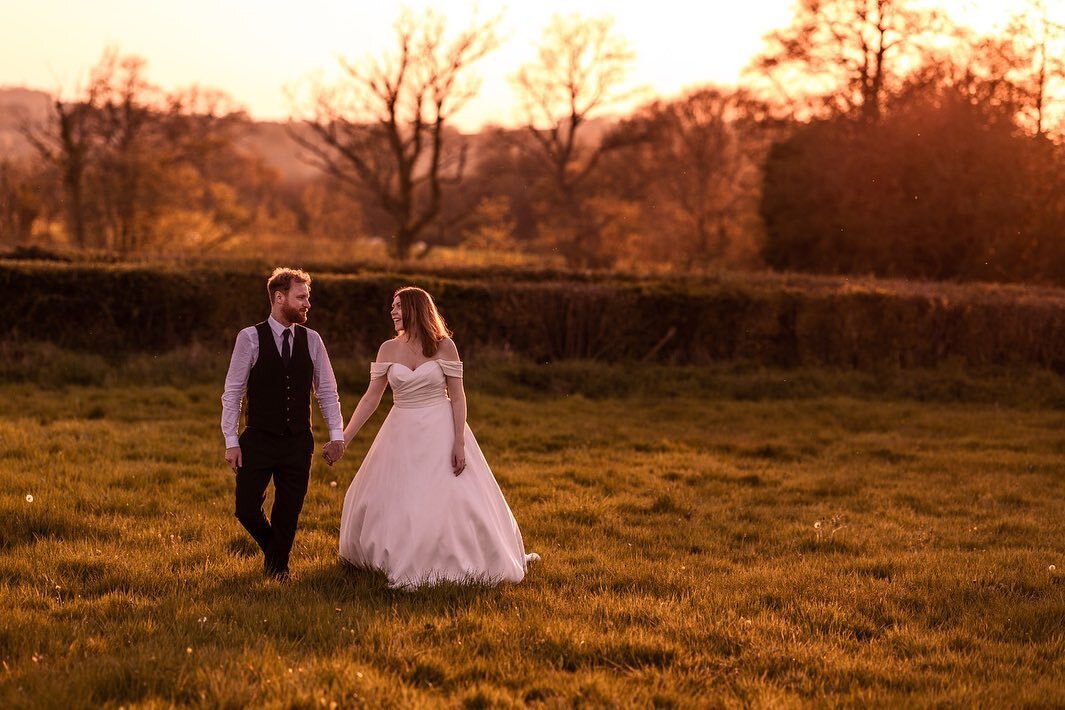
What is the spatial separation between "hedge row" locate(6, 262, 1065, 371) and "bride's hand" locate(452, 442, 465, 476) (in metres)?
10.7

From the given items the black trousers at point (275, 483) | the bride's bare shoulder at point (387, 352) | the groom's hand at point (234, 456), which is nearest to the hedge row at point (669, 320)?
the bride's bare shoulder at point (387, 352)

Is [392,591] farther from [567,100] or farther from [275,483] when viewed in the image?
[567,100]

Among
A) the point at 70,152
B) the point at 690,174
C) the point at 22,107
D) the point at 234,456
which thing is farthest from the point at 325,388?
the point at 690,174

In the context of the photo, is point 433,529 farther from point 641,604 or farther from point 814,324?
point 814,324

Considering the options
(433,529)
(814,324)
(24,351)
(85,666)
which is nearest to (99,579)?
(85,666)

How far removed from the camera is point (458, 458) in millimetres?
6621

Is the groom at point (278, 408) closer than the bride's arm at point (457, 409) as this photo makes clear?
Yes

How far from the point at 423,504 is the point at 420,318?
4.04 ft

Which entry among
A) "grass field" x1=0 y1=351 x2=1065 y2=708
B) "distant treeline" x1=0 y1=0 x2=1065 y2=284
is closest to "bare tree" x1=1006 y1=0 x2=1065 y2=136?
"distant treeline" x1=0 y1=0 x2=1065 y2=284

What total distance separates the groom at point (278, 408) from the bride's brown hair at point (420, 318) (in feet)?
1.99

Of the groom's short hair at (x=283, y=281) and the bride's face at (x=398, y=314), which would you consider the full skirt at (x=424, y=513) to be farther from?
the groom's short hair at (x=283, y=281)

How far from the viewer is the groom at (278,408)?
6.23 metres

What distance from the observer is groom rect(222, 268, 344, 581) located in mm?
6227

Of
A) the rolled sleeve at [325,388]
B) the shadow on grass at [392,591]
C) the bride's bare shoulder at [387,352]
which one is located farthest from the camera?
the bride's bare shoulder at [387,352]
